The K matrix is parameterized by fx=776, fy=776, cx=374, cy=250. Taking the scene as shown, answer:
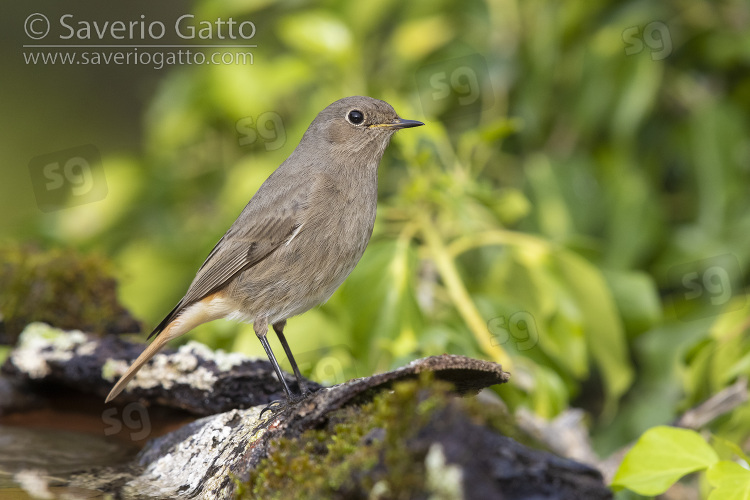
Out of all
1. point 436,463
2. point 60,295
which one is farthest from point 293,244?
point 436,463

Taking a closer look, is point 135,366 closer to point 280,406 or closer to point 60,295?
point 280,406

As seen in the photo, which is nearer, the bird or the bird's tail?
the bird's tail

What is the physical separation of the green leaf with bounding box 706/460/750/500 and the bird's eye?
8.04 feet

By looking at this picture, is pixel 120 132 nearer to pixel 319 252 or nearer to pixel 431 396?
pixel 319 252

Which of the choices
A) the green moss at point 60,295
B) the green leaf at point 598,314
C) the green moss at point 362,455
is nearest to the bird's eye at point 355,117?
the green leaf at point 598,314

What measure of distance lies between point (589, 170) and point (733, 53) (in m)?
1.19

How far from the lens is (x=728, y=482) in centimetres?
230

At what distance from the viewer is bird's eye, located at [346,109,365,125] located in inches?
160

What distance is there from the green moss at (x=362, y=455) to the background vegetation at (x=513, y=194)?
1.15 metres

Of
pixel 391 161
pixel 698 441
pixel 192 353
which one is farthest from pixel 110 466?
pixel 391 161

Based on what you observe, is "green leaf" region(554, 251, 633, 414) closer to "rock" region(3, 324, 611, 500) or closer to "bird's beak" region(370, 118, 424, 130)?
"bird's beak" region(370, 118, 424, 130)

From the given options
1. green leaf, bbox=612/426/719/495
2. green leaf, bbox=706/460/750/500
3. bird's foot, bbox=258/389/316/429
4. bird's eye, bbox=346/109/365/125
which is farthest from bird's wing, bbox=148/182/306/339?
green leaf, bbox=706/460/750/500

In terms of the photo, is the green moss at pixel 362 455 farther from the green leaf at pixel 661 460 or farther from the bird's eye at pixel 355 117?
the bird's eye at pixel 355 117

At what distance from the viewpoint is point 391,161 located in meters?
5.97
